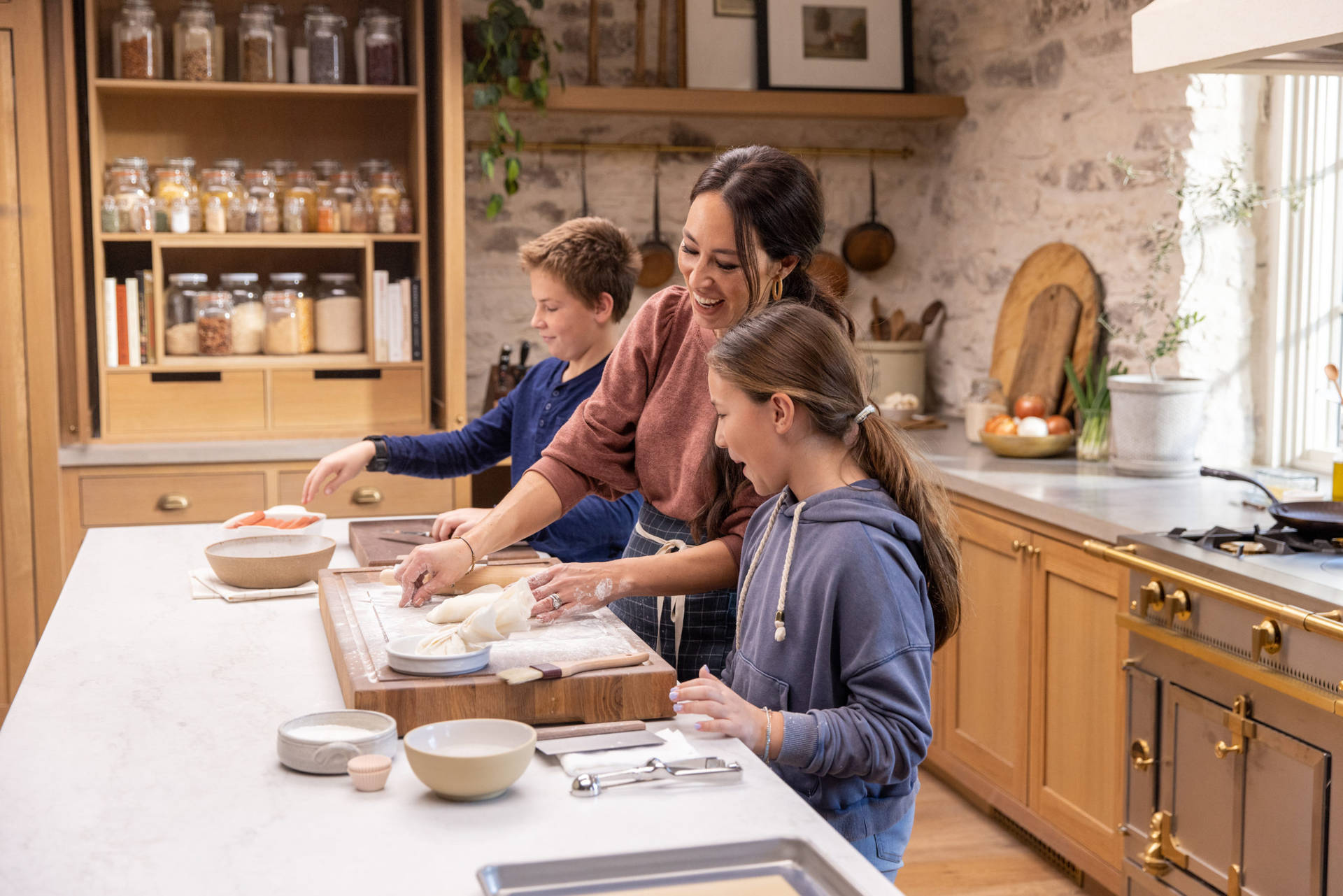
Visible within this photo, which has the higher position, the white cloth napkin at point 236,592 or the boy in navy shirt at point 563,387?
the boy in navy shirt at point 563,387

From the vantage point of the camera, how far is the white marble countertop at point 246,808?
1.12 meters

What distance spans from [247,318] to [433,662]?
270cm

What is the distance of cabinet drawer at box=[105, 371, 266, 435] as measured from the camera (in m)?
3.80

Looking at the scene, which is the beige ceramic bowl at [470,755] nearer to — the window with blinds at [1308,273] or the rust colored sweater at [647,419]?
the rust colored sweater at [647,419]

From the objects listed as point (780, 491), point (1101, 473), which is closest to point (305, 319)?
point (1101, 473)

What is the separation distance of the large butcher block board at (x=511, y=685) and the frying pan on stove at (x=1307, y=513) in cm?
148

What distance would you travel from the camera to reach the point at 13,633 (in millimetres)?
3787

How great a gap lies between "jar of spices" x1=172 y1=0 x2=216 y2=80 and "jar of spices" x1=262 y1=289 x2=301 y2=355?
2.17 feet

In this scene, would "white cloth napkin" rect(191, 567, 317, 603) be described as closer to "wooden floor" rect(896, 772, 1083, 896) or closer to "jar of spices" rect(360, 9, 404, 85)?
"wooden floor" rect(896, 772, 1083, 896)

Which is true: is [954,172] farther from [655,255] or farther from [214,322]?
[214,322]

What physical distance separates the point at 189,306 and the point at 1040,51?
2731mm

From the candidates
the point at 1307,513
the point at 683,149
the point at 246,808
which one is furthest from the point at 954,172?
the point at 246,808

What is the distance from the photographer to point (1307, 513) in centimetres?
249

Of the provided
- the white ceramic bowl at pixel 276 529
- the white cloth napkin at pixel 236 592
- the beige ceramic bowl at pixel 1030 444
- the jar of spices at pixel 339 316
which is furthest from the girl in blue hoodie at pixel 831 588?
the jar of spices at pixel 339 316
